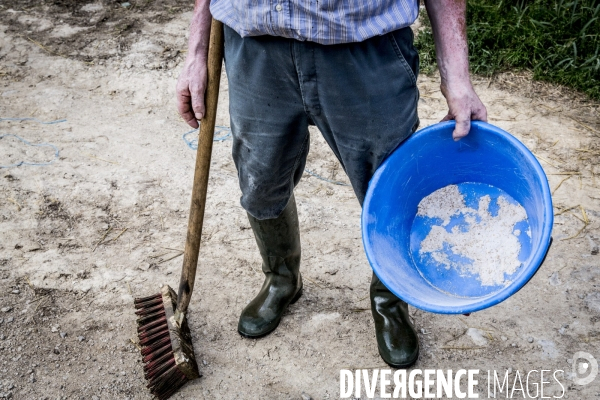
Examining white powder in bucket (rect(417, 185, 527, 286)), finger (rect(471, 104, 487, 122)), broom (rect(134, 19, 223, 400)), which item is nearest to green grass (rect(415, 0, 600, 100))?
white powder in bucket (rect(417, 185, 527, 286))

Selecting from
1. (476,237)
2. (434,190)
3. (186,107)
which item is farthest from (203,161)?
(476,237)

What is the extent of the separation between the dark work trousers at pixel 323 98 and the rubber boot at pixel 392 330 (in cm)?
51

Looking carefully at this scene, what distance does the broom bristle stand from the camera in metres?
2.04

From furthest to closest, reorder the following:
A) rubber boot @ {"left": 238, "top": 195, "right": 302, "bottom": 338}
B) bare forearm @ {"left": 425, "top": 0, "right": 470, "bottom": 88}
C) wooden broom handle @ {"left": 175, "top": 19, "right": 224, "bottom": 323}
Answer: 1. rubber boot @ {"left": 238, "top": 195, "right": 302, "bottom": 338}
2. wooden broom handle @ {"left": 175, "top": 19, "right": 224, "bottom": 323}
3. bare forearm @ {"left": 425, "top": 0, "right": 470, "bottom": 88}

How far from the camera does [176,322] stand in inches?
83.9

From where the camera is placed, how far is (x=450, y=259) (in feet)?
6.48

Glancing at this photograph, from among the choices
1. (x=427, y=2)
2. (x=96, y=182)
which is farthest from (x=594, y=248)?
(x=96, y=182)

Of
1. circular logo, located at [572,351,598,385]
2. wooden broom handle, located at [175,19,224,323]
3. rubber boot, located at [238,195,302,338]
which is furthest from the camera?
rubber boot, located at [238,195,302,338]

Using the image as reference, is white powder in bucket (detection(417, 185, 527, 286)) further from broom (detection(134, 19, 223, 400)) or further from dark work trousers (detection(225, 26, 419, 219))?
broom (detection(134, 19, 223, 400))

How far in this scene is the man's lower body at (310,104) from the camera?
1599 millimetres

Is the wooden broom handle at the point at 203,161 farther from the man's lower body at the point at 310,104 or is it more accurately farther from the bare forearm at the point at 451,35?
the bare forearm at the point at 451,35

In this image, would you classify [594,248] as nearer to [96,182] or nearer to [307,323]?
[307,323]

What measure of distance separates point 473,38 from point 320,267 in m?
2.29

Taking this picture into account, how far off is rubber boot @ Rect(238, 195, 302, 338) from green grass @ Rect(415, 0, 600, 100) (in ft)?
7.04
